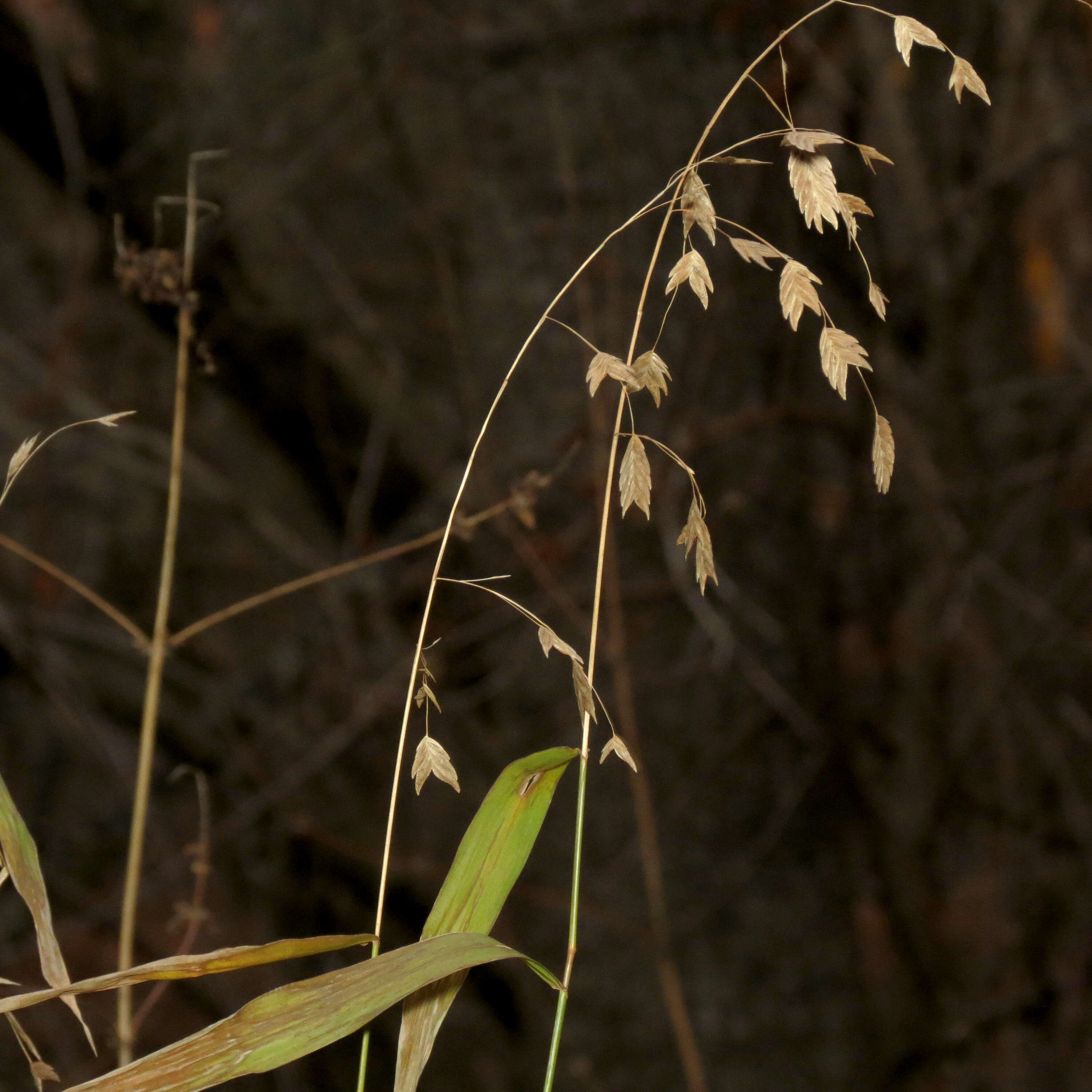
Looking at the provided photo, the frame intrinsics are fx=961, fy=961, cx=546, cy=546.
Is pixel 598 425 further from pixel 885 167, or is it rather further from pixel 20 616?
pixel 20 616

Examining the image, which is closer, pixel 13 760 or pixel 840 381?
pixel 840 381

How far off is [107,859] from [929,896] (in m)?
1.00

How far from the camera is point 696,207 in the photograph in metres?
0.25

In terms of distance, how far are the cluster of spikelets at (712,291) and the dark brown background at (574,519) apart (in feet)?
2.11

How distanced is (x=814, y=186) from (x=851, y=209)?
17 mm

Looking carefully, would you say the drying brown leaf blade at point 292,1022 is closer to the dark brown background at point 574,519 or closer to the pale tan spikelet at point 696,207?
the pale tan spikelet at point 696,207

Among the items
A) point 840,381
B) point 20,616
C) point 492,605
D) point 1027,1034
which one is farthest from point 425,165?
point 1027,1034

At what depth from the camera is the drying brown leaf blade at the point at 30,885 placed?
Answer: 0.25 m

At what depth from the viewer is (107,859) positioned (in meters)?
1.18

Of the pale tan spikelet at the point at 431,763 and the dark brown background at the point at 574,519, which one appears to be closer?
the pale tan spikelet at the point at 431,763

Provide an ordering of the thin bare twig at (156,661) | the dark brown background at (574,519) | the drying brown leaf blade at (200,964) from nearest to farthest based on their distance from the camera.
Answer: the drying brown leaf blade at (200,964), the thin bare twig at (156,661), the dark brown background at (574,519)

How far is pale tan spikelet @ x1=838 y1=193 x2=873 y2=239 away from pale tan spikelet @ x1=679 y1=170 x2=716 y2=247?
0.10ft

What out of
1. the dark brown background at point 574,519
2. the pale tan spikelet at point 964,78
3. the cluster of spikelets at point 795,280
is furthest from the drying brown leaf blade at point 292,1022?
the dark brown background at point 574,519

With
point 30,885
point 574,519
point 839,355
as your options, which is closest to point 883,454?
point 839,355
